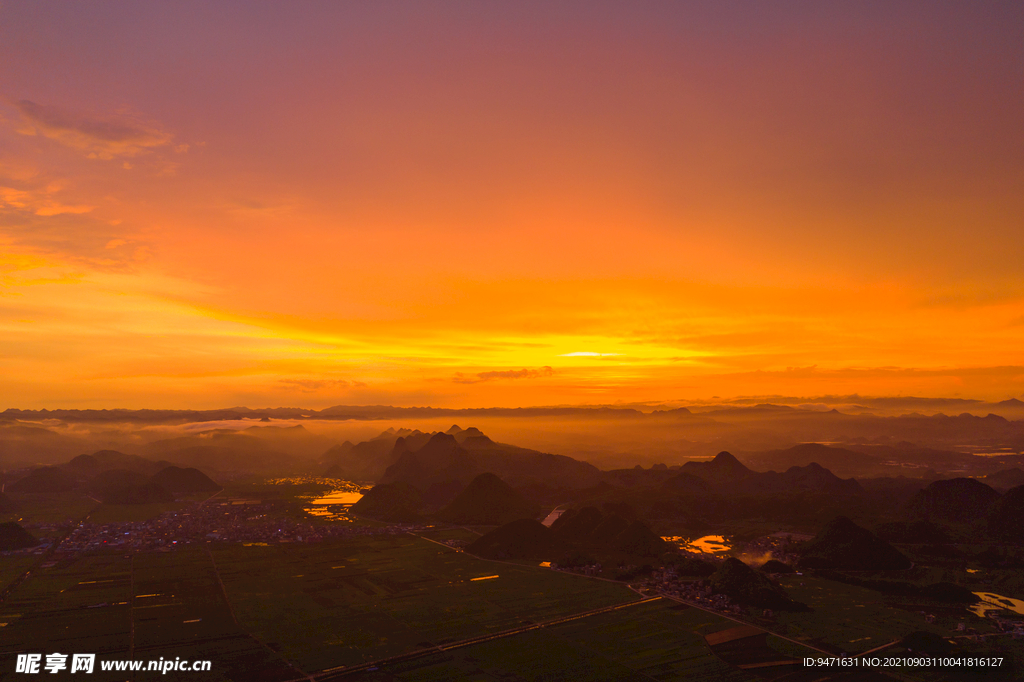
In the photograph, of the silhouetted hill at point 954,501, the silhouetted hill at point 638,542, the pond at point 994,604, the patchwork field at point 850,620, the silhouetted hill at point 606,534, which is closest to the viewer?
the patchwork field at point 850,620

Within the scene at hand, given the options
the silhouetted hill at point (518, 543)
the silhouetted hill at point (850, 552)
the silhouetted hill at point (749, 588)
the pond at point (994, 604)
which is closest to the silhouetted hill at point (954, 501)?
the silhouetted hill at point (850, 552)

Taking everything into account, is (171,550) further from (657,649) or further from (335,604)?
(657,649)

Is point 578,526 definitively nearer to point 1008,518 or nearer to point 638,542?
point 638,542

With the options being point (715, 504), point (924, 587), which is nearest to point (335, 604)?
point (924, 587)

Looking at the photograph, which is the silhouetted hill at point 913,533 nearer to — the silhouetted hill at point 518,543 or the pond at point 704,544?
the pond at point 704,544

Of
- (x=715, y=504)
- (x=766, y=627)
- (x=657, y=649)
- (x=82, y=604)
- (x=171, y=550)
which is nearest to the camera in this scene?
(x=657, y=649)

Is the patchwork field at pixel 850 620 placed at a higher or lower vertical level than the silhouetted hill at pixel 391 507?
higher
